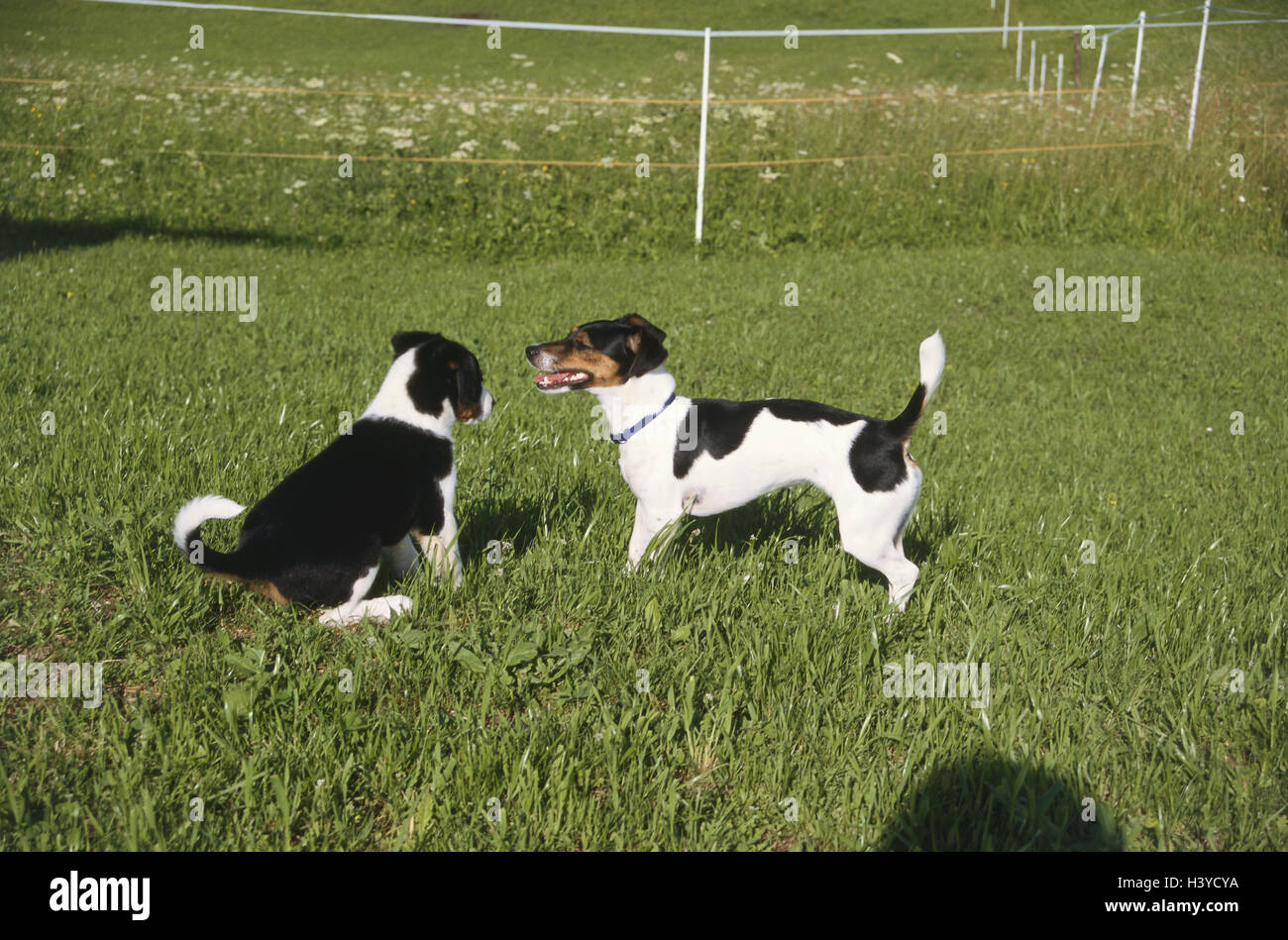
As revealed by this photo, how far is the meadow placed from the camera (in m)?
3.05

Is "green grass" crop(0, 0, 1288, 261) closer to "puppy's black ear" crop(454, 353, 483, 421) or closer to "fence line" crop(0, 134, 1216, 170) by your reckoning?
"fence line" crop(0, 134, 1216, 170)

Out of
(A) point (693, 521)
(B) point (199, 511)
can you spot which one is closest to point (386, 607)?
(B) point (199, 511)

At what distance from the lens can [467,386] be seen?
13.0ft

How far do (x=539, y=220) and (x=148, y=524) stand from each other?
9.75m

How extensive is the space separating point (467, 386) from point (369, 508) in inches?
25.7

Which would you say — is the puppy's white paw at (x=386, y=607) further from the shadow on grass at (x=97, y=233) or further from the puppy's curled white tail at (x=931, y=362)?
the shadow on grass at (x=97, y=233)

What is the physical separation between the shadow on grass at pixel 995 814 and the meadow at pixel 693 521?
0.6 inches

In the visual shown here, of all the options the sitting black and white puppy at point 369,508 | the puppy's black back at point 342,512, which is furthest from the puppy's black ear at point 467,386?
the puppy's black back at point 342,512

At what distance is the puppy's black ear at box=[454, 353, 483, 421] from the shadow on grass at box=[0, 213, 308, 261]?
389 inches

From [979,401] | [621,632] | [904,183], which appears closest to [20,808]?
[621,632]

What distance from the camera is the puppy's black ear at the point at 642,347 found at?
A: 4094 millimetres

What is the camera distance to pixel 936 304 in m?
10.6

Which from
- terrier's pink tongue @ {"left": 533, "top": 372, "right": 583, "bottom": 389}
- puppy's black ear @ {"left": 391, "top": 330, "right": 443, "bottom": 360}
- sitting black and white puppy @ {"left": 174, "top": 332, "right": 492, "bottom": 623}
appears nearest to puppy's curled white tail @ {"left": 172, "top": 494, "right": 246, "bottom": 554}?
sitting black and white puppy @ {"left": 174, "top": 332, "right": 492, "bottom": 623}
